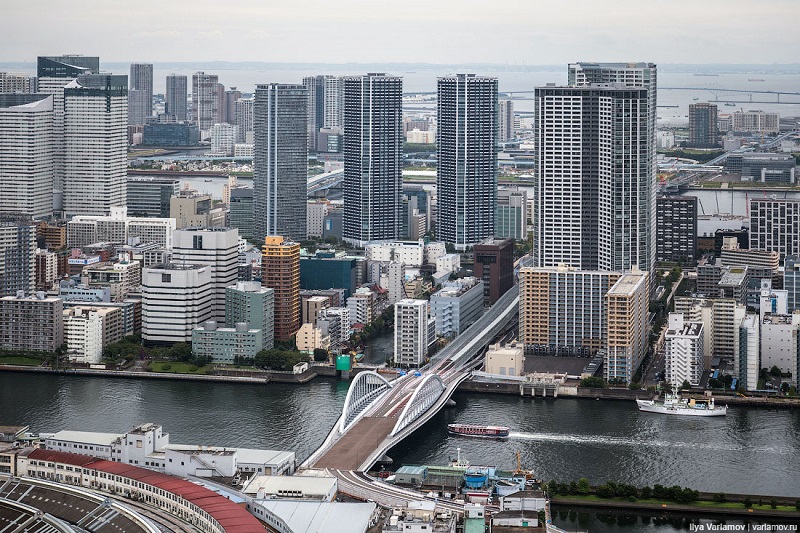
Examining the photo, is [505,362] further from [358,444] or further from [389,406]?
[358,444]

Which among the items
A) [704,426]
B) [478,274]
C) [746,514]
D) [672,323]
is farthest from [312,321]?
[746,514]

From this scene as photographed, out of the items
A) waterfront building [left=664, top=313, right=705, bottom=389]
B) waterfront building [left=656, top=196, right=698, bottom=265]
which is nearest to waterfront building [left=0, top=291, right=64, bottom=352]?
waterfront building [left=664, top=313, right=705, bottom=389]

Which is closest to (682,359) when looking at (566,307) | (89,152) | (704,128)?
(566,307)

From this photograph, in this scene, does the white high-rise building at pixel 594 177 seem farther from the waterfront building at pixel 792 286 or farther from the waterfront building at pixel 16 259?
the waterfront building at pixel 16 259

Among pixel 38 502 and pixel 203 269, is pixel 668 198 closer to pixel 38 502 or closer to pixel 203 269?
pixel 203 269

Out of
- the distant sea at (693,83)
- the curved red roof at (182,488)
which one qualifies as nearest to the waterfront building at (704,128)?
the distant sea at (693,83)

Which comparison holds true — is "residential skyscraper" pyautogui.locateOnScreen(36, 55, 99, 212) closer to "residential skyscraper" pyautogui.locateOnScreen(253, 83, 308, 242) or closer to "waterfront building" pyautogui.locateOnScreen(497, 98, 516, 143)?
"residential skyscraper" pyautogui.locateOnScreen(253, 83, 308, 242)
